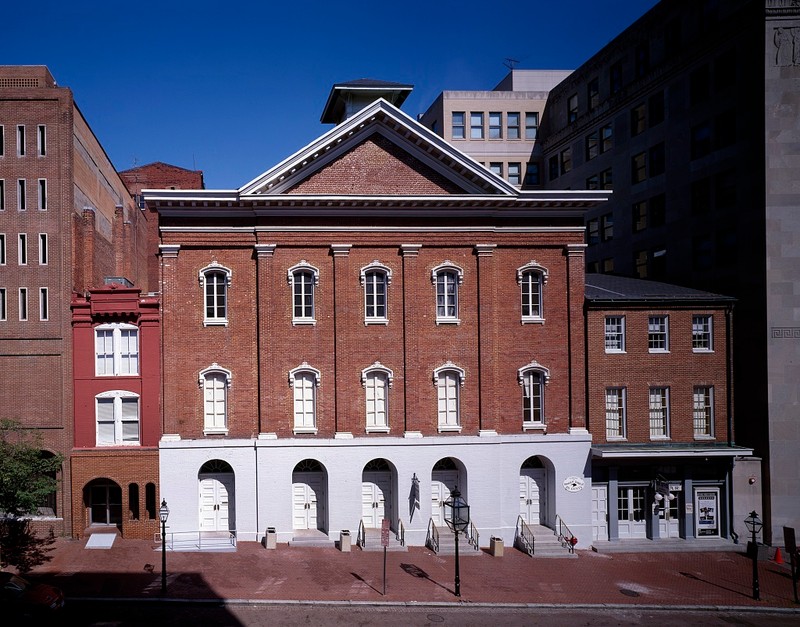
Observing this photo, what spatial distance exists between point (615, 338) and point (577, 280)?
3171mm

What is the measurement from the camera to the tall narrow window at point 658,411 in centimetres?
2678

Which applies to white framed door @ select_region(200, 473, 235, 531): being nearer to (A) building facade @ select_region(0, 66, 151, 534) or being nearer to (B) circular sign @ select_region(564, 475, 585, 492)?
(A) building facade @ select_region(0, 66, 151, 534)

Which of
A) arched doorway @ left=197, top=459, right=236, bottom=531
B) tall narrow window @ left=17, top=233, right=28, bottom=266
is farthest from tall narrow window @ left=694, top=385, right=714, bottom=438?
tall narrow window @ left=17, top=233, right=28, bottom=266

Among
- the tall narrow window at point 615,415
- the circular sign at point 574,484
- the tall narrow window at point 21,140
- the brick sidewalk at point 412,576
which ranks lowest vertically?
the brick sidewalk at point 412,576

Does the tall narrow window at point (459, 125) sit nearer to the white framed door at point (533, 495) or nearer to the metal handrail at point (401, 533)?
the white framed door at point (533, 495)

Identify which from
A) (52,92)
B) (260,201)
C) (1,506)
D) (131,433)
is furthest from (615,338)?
(52,92)

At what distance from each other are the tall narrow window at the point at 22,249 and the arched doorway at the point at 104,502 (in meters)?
10.3

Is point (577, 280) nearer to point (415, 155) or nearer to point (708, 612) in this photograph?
point (415, 155)

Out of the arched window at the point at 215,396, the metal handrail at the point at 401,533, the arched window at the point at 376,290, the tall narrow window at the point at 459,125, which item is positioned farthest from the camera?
the tall narrow window at the point at 459,125

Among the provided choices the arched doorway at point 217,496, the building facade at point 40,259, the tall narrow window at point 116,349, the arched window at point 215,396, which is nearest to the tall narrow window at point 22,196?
the building facade at point 40,259

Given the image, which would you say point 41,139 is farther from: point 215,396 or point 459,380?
point 459,380

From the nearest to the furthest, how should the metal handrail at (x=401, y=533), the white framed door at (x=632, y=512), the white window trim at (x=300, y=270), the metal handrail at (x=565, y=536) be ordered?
the metal handrail at (x=565, y=536) → the metal handrail at (x=401, y=533) → the white window trim at (x=300, y=270) → the white framed door at (x=632, y=512)

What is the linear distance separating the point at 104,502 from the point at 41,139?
16.7 meters

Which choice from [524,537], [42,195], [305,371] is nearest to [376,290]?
[305,371]
